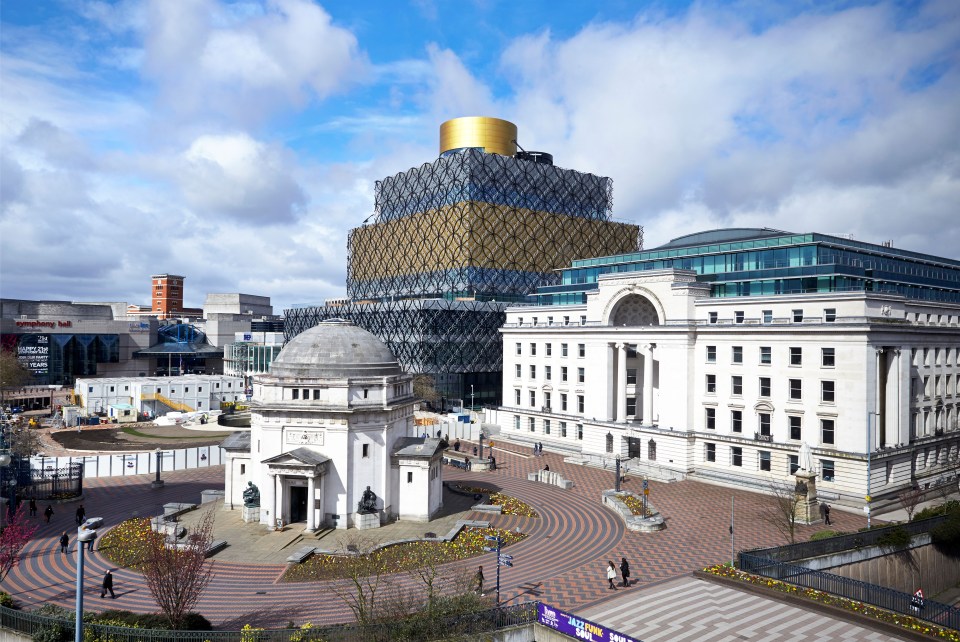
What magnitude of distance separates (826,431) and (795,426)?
255cm

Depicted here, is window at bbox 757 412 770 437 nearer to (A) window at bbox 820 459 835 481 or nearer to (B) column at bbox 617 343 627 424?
(A) window at bbox 820 459 835 481

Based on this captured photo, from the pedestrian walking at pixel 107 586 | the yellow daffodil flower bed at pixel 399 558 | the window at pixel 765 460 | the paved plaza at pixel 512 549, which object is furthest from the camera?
the window at pixel 765 460

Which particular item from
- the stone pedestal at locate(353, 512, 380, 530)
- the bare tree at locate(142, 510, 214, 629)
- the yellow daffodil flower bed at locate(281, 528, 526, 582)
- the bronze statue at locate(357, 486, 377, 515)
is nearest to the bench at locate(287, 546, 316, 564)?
the yellow daffodil flower bed at locate(281, 528, 526, 582)

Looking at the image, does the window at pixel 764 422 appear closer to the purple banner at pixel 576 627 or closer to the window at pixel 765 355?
the window at pixel 765 355

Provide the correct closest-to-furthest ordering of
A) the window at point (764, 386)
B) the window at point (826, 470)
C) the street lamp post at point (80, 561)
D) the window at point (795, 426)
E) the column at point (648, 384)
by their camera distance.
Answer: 1. the street lamp post at point (80, 561)
2. the window at point (826, 470)
3. the window at point (795, 426)
4. the window at point (764, 386)
5. the column at point (648, 384)

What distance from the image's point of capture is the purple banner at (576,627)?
82.1 ft

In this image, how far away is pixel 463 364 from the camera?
10612cm

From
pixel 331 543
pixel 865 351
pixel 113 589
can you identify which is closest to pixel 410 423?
pixel 331 543

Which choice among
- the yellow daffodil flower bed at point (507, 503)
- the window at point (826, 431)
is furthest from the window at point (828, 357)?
the yellow daffodil flower bed at point (507, 503)

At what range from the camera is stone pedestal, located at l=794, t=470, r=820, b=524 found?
4684 cm

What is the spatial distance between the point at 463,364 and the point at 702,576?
242 ft

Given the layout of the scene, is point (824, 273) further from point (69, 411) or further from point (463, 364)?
point (69, 411)

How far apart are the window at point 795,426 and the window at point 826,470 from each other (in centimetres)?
268

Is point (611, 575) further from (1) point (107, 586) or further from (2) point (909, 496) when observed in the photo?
(2) point (909, 496)
